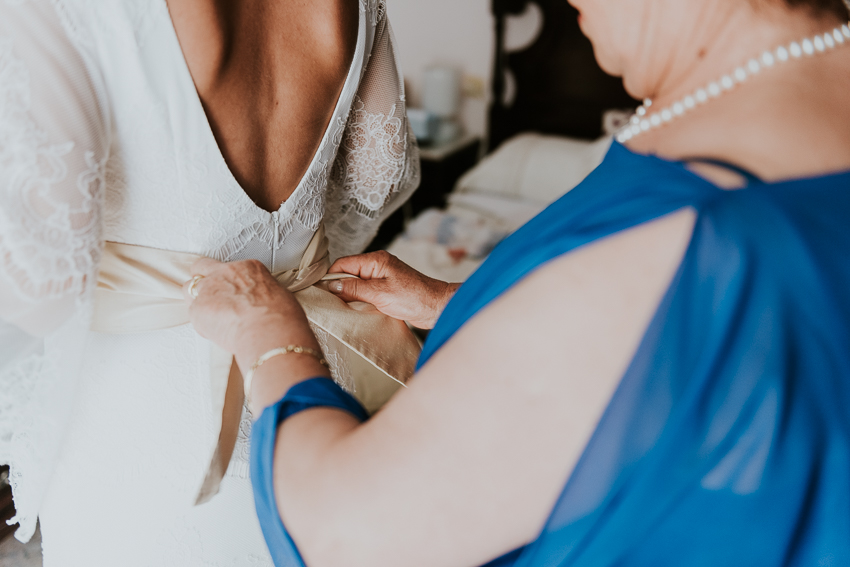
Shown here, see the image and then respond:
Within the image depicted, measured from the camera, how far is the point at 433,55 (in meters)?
3.59

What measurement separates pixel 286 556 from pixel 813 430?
49 centimetres

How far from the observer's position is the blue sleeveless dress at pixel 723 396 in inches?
17.4

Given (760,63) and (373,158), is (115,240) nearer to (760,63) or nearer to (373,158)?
(373,158)

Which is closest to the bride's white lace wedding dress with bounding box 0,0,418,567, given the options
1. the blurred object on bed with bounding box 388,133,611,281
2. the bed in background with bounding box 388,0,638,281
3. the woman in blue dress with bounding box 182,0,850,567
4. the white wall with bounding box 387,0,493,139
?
the woman in blue dress with bounding box 182,0,850,567

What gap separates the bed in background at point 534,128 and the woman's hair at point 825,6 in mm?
1882

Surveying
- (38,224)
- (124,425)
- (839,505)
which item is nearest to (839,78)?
(839,505)

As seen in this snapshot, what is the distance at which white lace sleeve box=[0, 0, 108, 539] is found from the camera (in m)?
0.50

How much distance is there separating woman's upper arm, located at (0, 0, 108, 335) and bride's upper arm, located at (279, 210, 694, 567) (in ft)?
1.03

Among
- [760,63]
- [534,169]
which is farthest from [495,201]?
[760,63]

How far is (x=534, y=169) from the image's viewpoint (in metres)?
2.96

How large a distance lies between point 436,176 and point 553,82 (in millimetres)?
856

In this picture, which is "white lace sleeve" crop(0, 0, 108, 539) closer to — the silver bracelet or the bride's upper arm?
the silver bracelet

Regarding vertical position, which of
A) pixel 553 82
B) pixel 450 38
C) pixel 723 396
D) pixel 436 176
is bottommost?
pixel 436 176

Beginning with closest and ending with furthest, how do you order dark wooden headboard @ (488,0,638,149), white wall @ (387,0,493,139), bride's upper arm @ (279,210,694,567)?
bride's upper arm @ (279,210,694,567) < dark wooden headboard @ (488,0,638,149) < white wall @ (387,0,493,139)
